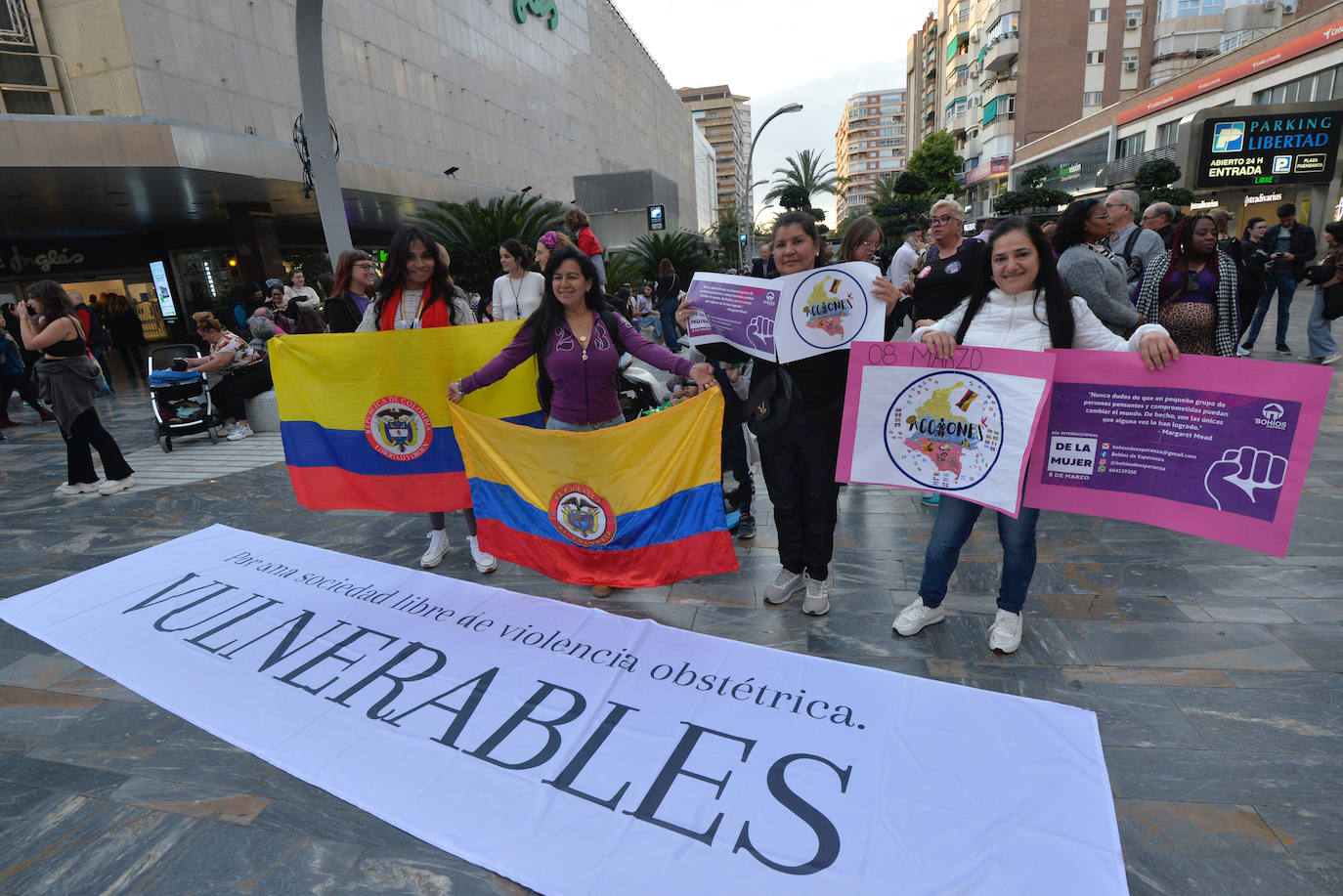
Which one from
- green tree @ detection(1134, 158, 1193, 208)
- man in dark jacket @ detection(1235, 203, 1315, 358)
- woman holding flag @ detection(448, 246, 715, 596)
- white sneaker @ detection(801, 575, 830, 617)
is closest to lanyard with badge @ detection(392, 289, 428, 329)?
woman holding flag @ detection(448, 246, 715, 596)

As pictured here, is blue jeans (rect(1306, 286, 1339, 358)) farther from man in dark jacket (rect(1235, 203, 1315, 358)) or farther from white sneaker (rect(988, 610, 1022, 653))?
white sneaker (rect(988, 610, 1022, 653))

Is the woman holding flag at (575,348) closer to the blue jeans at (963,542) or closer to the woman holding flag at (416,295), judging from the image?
the woman holding flag at (416,295)

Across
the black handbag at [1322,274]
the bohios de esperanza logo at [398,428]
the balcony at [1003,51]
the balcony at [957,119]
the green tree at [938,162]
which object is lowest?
the bohios de esperanza logo at [398,428]

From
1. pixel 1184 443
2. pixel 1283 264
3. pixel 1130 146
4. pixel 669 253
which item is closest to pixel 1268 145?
pixel 1130 146

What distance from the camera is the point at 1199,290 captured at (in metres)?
4.57

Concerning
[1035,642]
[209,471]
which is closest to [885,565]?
[1035,642]

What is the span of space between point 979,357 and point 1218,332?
322 cm

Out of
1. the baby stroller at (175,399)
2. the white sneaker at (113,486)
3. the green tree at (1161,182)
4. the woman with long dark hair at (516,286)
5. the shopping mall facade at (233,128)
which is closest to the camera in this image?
the woman with long dark hair at (516,286)

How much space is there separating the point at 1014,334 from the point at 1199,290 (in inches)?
119

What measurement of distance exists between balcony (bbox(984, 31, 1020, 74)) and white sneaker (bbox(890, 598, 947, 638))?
56.5 meters

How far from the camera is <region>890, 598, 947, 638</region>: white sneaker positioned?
3.06 meters

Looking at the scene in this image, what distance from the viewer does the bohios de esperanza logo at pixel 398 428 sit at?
13.0ft

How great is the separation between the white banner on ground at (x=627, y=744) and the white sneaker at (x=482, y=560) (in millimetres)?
391

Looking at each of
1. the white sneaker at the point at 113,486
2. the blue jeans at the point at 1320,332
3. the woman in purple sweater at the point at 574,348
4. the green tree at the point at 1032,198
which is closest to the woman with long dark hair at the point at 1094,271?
the woman in purple sweater at the point at 574,348
